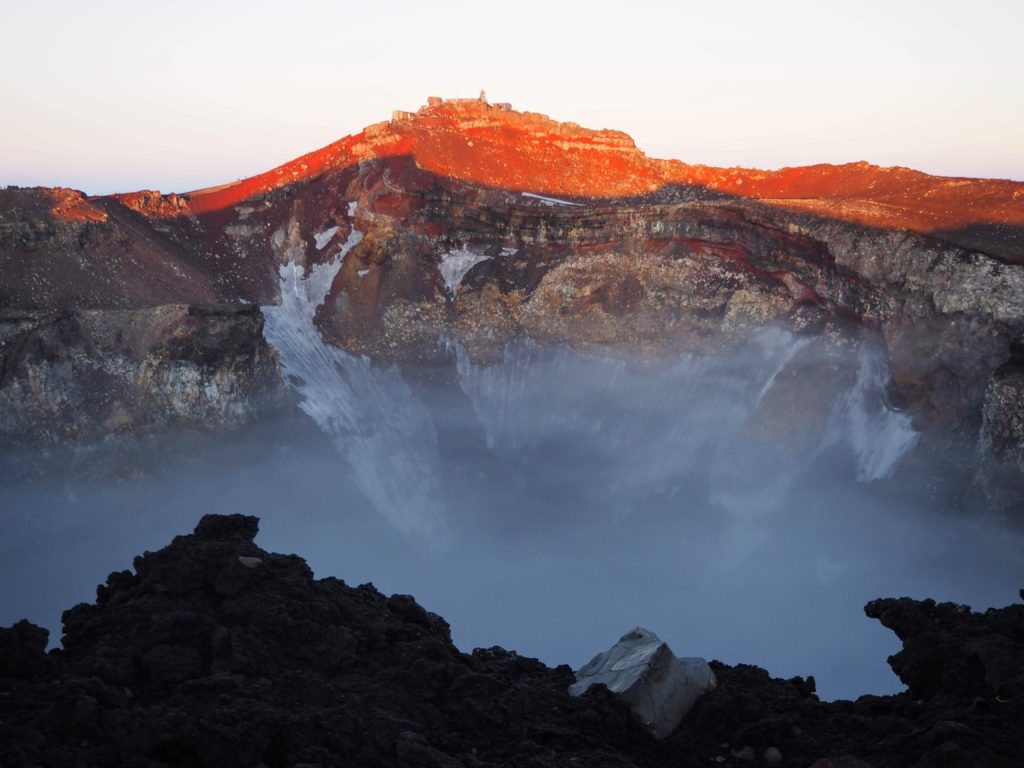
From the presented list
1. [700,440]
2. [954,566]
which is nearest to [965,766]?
[954,566]

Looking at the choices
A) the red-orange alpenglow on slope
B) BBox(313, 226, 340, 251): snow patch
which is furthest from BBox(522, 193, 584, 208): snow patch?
BBox(313, 226, 340, 251): snow patch

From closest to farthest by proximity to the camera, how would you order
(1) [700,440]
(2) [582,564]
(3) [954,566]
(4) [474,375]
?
1. (3) [954,566]
2. (2) [582,564]
3. (1) [700,440]
4. (4) [474,375]

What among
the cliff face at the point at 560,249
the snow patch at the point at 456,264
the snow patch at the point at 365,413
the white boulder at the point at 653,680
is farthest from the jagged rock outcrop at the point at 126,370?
the white boulder at the point at 653,680

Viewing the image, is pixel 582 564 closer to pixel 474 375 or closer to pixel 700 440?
pixel 700 440

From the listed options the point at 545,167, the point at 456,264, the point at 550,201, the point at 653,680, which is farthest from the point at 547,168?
the point at 653,680

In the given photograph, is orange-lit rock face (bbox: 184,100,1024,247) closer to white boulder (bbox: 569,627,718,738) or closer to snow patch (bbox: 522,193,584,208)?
snow patch (bbox: 522,193,584,208)

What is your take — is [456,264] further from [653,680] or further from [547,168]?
[653,680]
